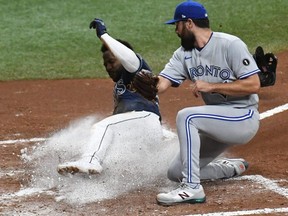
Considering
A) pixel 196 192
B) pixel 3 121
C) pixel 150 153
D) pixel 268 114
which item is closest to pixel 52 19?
pixel 3 121

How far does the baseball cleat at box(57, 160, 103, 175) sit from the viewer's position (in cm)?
628

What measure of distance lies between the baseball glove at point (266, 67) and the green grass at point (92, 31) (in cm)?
479

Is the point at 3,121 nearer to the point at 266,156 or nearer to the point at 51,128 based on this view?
the point at 51,128

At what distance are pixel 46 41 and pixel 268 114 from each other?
5.12m

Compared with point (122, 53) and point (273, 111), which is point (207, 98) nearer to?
point (122, 53)

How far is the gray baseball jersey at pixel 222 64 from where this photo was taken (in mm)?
6230

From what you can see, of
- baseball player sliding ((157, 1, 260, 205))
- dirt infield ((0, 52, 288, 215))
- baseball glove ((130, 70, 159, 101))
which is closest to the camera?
dirt infield ((0, 52, 288, 215))

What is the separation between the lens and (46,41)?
42.1 feet

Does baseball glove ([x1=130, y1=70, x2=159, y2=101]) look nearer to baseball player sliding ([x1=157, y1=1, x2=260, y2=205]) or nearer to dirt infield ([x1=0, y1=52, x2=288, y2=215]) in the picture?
baseball player sliding ([x1=157, y1=1, x2=260, y2=205])

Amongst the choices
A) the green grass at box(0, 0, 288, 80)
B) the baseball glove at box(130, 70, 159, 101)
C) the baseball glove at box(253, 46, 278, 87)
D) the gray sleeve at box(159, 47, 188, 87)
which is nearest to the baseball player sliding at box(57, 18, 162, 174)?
the baseball glove at box(130, 70, 159, 101)

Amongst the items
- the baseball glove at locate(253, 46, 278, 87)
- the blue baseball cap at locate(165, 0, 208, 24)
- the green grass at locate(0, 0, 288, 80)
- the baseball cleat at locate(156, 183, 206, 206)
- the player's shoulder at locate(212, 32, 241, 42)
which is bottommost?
the green grass at locate(0, 0, 288, 80)

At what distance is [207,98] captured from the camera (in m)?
6.52

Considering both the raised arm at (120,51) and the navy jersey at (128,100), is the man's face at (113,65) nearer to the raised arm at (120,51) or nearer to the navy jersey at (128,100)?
the navy jersey at (128,100)

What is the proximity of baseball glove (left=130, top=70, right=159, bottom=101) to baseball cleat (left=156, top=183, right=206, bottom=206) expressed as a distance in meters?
0.97
